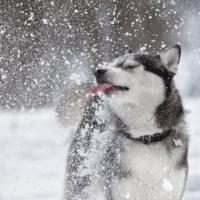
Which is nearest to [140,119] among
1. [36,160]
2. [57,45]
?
[36,160]

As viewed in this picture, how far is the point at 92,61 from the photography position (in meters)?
3.04

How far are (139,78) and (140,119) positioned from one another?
28cm

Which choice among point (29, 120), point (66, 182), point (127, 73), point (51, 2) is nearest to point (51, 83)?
point (29, 120)

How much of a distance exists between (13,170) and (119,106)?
1.38 m

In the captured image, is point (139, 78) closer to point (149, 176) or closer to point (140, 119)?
point (140, 119)

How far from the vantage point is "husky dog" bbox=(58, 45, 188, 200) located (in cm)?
143

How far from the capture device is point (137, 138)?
151 cm

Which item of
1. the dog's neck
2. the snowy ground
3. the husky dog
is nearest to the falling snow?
the snowy ground

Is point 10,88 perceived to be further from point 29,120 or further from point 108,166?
point 108,166

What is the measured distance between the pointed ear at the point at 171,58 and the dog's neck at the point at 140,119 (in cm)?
34

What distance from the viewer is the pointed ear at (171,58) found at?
1.58m

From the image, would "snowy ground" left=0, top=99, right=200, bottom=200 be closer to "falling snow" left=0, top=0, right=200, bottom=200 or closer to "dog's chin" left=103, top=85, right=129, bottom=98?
"falling snow" left=0, top=0, right=200, bottom=200

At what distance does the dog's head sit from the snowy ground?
0.44 meters

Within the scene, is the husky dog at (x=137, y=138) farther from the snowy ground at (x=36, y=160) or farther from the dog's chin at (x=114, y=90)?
the snowy ground at (x=36, y=160)
